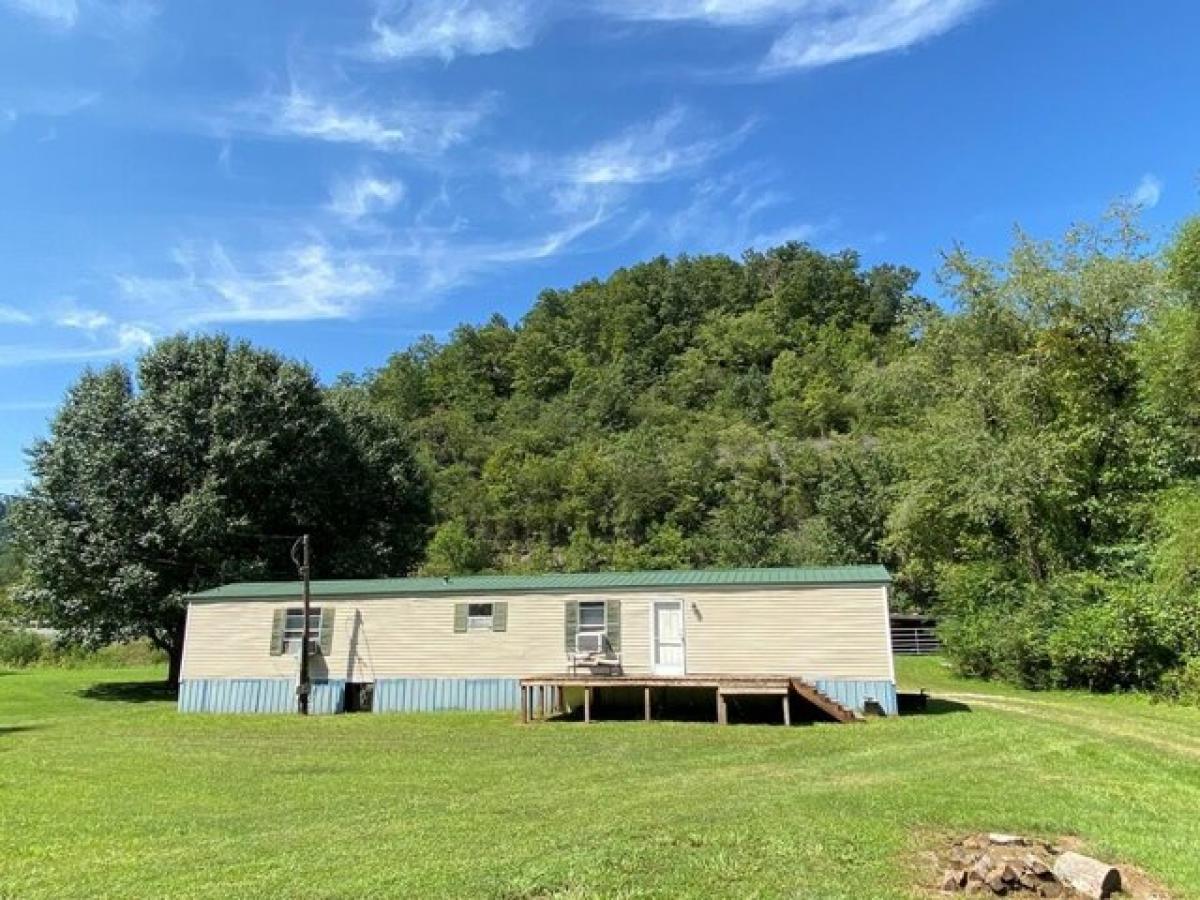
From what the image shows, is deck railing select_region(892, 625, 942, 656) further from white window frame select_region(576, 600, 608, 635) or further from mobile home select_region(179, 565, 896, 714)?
white window frame select_region(576, 600, 608, 635)

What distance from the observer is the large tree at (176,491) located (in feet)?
70.8

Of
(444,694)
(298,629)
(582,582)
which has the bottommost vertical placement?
(444,694)

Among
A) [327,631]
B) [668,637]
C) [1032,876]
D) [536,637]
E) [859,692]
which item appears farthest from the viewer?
[327,631]

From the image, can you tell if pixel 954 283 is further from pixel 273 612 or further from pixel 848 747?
pixel 273 612

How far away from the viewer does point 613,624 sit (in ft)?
53.5

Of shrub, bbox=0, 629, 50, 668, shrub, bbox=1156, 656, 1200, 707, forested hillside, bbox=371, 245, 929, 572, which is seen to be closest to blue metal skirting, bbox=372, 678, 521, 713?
shrub, bbox=1156, 656, 1200, 707

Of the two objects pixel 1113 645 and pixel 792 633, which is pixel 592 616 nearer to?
pixel 792 633

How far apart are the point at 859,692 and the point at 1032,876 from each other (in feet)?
32.1

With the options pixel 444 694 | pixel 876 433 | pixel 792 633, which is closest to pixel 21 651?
pixel 444 694

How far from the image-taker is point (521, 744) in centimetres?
1152

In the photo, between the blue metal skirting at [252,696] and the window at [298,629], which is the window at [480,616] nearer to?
the blue metal skirting at [252,696]

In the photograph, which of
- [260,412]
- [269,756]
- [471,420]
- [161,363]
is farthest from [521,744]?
[471,420]

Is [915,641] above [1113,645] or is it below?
below

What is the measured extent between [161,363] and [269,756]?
16618 mm
